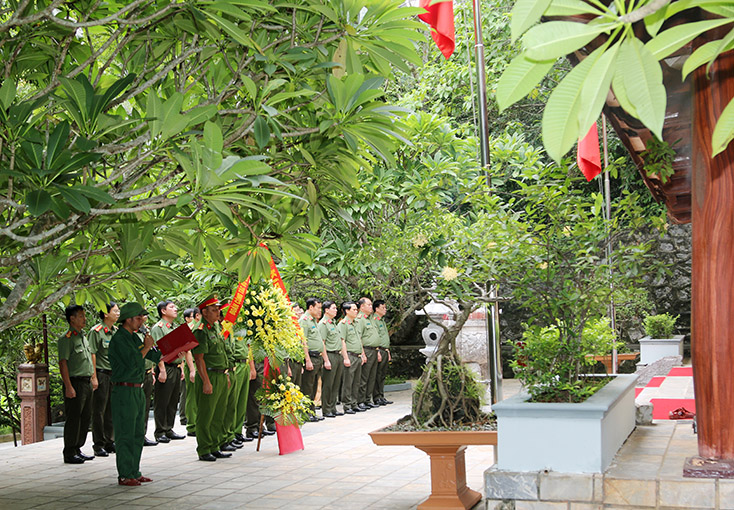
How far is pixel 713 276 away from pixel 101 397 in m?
6.25

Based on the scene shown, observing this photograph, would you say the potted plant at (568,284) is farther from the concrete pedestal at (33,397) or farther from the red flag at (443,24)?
the concrete pedestal at (33,397)

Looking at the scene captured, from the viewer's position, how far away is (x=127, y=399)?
5.92m

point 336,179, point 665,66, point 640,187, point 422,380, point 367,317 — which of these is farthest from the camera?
point 640,187

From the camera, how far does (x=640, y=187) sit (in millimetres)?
16266

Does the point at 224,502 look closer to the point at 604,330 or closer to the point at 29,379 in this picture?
the point at 604,330

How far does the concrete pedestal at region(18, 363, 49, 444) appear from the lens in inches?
347

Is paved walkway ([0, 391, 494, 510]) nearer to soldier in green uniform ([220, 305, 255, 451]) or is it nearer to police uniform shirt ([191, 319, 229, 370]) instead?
soldier in green uniform ([220, 305, 255, 451])

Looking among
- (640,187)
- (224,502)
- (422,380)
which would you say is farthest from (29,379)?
(640,187)

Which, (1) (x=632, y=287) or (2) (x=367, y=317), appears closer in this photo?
(1) (x=632, y=287)

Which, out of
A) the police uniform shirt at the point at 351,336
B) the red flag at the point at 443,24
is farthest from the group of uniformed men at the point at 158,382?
the red flag at the point at 443,24

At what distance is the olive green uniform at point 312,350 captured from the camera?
10.0m

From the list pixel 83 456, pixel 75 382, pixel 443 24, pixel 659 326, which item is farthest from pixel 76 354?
pixel 659 326

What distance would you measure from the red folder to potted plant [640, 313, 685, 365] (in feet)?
35.2

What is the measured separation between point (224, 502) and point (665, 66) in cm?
407
